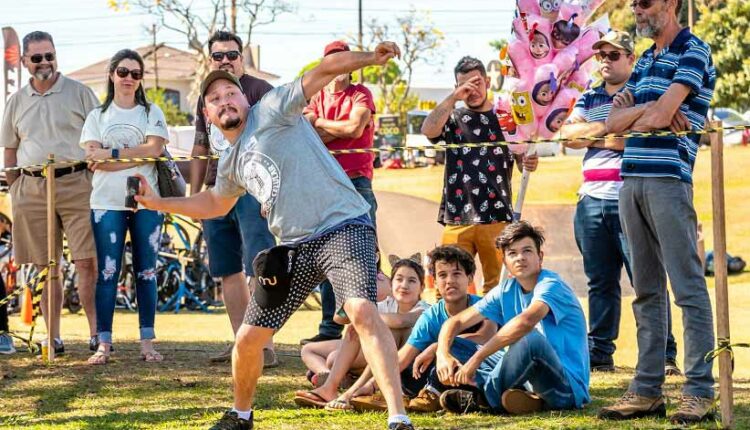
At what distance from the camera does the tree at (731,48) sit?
139ft

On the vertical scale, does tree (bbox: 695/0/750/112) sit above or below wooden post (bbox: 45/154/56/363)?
above

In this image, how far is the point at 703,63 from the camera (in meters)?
5.64

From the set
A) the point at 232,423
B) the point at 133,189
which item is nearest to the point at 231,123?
the point at 133,189

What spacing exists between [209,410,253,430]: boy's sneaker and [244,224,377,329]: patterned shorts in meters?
0.47

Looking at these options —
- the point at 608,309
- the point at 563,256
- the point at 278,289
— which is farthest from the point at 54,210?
the point at 563,256

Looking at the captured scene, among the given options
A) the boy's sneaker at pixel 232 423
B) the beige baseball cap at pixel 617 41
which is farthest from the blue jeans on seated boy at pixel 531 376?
the beige baseball cap at pixel 617 41

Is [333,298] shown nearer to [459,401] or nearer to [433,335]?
[433,335]

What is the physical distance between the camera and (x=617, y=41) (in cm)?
721

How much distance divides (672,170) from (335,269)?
1.58 meters

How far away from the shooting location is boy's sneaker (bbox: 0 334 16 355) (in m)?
8.94

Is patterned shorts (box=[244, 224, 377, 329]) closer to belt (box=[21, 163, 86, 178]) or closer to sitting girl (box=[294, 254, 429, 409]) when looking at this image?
sitting girl (box=[294, 254, 429, 409])

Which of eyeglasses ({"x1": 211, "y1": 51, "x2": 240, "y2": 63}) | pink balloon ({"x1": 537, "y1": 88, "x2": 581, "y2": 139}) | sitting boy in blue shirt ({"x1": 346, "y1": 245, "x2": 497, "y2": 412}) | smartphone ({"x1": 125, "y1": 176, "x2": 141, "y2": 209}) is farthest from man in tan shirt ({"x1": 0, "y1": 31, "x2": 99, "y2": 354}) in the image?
pink balloon ({"x1": 537, "y1": 88, "x2": 581, "y2": 139})

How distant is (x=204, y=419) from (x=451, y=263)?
5.11 feet

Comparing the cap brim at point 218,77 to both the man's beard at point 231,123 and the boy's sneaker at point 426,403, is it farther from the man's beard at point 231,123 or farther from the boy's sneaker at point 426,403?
the boy's sneaker at point 426,403
